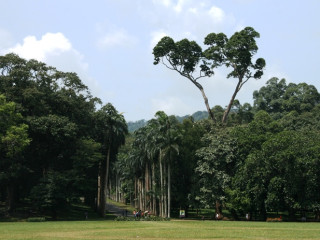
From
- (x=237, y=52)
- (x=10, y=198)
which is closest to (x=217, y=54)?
(x=237, y=52)

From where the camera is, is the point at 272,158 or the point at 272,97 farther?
the point at 272,97

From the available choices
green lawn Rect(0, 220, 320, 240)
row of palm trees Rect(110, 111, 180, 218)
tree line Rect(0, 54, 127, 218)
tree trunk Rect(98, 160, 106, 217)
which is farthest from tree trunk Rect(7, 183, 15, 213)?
green lawn Rect(0, 220, 320, 240)

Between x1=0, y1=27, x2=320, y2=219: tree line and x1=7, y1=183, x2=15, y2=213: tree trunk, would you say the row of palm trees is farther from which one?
x1=7, y1=183, x2=15, y2=213: tree trunk

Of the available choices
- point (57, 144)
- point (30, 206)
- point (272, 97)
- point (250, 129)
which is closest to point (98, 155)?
point (57, 144)

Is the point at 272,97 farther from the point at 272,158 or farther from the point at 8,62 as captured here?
the point at 8,62

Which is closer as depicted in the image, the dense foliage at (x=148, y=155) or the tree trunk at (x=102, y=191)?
the dense foliage at (x=148, y=155)

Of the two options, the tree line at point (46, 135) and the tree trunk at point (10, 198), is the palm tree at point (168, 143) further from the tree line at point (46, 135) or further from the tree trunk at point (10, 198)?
the tree trunk at point (10, 198)

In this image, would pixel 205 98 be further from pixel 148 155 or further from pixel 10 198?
pixel 10 198

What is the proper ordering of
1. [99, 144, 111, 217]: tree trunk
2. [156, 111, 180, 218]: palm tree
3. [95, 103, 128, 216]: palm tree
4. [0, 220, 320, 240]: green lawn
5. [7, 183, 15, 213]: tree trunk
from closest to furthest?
[0, 220, 320, 240]: green lawn, [7, 183, 15, 213]: tree trunk, [156, 111, 180, 218]: palm tree, [99, 144, 111, 217]: tree trunk, [95, 103, 128, 216]: palm tree

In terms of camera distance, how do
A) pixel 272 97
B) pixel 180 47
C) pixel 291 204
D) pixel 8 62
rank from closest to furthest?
pixel 291 204 → pixel 8 62 → pixel 180 47 → pixel 272 97

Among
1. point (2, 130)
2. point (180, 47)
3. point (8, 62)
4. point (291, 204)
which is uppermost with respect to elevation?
point (180, 47)

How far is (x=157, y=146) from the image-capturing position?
64688 mm

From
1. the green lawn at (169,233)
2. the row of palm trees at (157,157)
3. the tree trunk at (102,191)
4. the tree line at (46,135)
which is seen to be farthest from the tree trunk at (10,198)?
the green lawn at (169,233)

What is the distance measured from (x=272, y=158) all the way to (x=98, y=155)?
25.7 metres
